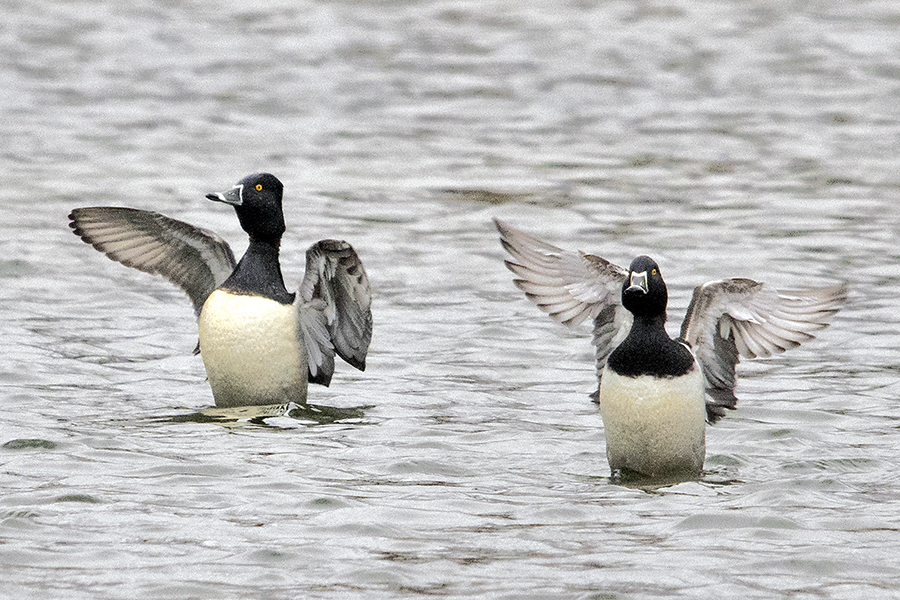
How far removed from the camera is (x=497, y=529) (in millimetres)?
7438

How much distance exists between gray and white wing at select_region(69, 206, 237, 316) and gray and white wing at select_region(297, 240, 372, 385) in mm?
844

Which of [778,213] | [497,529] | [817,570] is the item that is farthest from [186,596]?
[778,213]

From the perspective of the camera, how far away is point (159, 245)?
10.5 meters

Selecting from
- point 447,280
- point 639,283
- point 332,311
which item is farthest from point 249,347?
point 447,280

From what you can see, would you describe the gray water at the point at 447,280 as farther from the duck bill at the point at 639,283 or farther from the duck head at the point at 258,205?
the duck head at the point at 258,205

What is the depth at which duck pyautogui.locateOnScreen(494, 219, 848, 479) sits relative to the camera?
8.05 metres

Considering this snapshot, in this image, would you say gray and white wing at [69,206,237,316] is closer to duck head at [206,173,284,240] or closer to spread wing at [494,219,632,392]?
duck head at [206,173,284,240]

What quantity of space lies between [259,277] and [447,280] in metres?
4.47

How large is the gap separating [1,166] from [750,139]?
337 inches

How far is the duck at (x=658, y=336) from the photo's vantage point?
8047 millimetres

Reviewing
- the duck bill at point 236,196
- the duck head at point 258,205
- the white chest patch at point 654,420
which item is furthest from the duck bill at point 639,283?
the duck bill at point 236,196

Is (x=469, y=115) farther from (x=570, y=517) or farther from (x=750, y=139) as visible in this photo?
(x=570, y=517)

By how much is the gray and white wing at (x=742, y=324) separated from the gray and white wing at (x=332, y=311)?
2055mm

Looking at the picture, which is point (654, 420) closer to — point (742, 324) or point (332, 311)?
point (742, 324)
